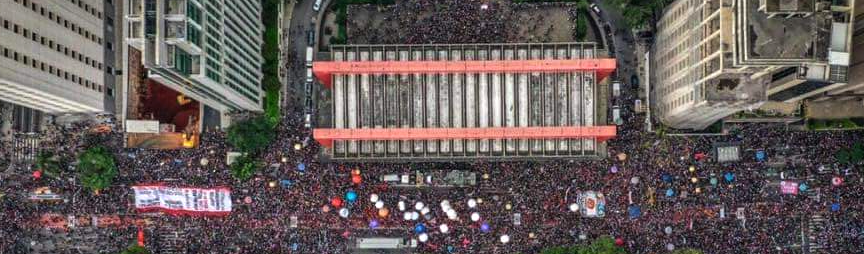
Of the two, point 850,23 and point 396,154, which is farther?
point 396,154

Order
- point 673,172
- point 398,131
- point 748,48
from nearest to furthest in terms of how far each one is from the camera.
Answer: point 748,48, point 398,131, point 673,172

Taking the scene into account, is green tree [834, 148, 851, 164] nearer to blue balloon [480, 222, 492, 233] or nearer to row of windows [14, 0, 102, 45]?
blue balloon [480, 222, 492, 233]

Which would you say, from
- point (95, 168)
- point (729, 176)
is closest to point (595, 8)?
point (729, 176)

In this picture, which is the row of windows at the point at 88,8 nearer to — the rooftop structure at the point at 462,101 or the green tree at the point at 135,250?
the rooftop structure at the point at 462,101

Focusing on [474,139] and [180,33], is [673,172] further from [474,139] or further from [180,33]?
[180,33]

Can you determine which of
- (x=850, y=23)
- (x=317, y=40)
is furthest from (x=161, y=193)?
(x=850, y=23)

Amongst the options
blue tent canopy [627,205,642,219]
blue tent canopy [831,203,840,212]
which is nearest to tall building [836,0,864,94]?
blue tent canopy [831,203,840,212]

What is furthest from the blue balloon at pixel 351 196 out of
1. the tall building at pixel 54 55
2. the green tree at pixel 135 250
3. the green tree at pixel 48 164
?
the green tree at pixel 48 164
